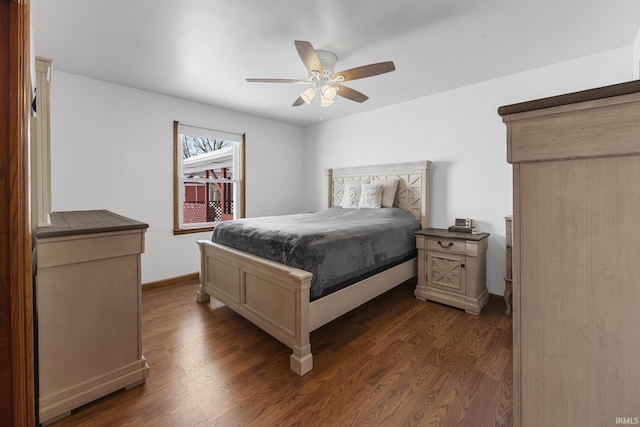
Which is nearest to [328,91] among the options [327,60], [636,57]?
[327,60]

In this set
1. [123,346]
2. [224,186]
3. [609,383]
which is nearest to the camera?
[609,383]

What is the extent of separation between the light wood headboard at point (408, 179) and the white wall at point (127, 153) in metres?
1.84

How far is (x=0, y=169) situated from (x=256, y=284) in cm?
177

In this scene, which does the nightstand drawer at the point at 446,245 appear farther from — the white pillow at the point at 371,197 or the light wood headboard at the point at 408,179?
the white pillow at the point at 371,197

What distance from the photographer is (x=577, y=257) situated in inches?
23.8

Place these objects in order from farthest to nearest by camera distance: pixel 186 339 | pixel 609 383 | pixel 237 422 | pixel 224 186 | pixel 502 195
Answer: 1. pixel 224 186
2. pixel 502 195
3. pixel 186 339
4. pixel 237 422
5. pixel 609 383

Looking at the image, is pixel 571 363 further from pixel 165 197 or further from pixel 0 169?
pixel 165 197

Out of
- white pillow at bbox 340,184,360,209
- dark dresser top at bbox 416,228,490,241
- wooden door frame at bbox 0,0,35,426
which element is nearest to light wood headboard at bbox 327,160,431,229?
white pillow at bbox 340,184,360,209

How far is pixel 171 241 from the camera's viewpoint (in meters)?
3.68

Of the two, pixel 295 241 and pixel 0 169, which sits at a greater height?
pixel 0 169

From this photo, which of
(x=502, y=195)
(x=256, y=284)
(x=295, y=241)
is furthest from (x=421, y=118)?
(x=256, y=284)

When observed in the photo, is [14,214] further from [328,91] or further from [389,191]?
[389,191]

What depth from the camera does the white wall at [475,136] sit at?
104 inches

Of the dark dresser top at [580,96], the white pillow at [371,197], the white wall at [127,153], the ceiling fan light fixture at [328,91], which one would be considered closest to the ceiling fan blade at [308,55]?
Result: the ceiling fan light fixture at [328,91]
